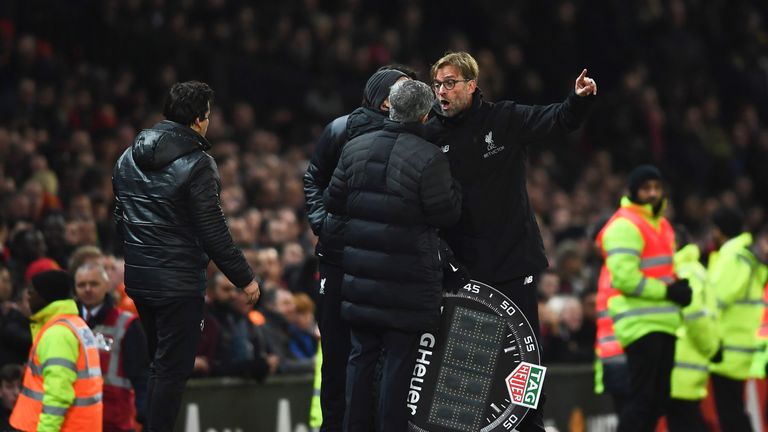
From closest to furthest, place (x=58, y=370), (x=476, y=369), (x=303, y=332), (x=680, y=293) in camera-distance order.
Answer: (x=476, y=369), (x=58, y=370), (x=680, y=293), (x=303, y=332)

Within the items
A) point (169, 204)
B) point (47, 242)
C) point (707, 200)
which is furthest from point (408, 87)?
point (707, 200)

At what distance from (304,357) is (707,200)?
10.4 metres

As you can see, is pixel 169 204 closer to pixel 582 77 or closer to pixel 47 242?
pixel 582 77

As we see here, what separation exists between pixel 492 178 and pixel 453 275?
23.6 inches

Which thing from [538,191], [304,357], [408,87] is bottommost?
[304,357]

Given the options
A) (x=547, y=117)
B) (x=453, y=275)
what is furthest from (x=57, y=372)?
(x=547, y=117)

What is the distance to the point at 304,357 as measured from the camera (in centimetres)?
1235

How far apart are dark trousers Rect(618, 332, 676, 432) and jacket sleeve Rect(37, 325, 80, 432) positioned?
150 inches

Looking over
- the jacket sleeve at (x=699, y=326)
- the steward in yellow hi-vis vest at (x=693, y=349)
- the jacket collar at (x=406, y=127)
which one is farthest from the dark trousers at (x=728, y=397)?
the jacket collar at (x=406, y=127)

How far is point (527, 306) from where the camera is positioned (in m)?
8.08

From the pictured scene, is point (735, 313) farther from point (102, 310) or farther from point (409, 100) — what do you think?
point (102, 310)

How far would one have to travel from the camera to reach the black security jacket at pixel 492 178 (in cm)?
802

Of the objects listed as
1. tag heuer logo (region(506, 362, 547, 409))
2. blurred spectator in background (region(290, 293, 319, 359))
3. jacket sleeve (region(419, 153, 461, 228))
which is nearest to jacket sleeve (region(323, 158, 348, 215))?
jacket sleeve (region(419, 153, 461, 228))

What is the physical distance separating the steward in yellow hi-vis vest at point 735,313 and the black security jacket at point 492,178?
381cm
